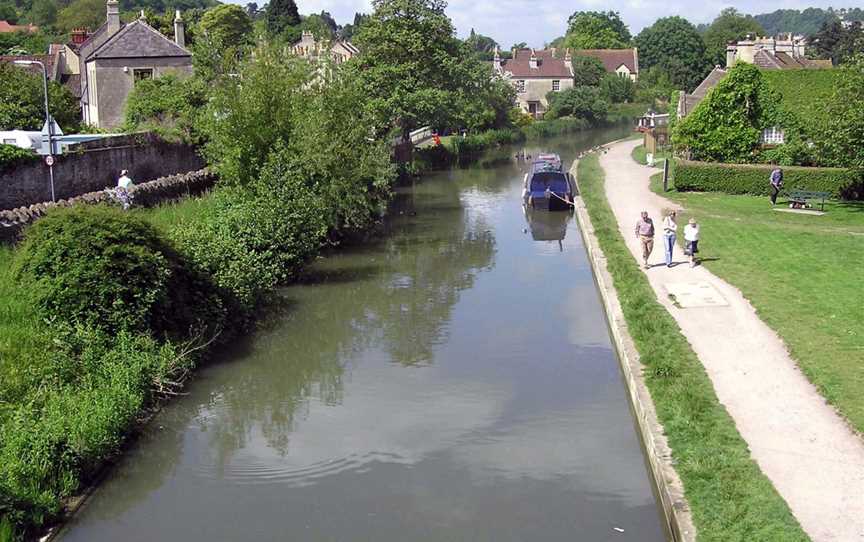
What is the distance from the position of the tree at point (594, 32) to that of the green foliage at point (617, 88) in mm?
27823

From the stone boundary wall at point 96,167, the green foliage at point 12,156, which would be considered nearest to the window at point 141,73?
the stone boundary wall at point 96,167

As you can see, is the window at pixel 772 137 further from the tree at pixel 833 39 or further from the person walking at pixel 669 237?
the tree at pixel 833 39

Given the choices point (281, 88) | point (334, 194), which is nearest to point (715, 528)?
point (334, 194)

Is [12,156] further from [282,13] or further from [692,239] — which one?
[282,13]

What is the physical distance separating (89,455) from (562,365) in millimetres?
8564

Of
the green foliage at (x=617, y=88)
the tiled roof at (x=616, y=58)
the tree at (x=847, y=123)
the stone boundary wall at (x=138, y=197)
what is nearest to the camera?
the stone boundary wall at (x=138, y=197)

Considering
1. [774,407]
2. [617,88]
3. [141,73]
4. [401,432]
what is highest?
[617,88]

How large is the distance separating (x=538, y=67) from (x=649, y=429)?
276 ft

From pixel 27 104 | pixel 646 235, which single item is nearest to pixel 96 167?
pixel 27 104

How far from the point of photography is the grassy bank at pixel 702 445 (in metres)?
9.94

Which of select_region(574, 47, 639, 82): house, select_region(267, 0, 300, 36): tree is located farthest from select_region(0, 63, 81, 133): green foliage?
select_region(267, 0, 300, 36): tree

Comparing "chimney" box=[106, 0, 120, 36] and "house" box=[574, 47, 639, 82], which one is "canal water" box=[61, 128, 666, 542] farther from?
"house" box=[574, 47, 639, 82]

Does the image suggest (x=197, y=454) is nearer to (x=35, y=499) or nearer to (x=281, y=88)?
(x=35, y=499)

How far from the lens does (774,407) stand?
1316 cm
